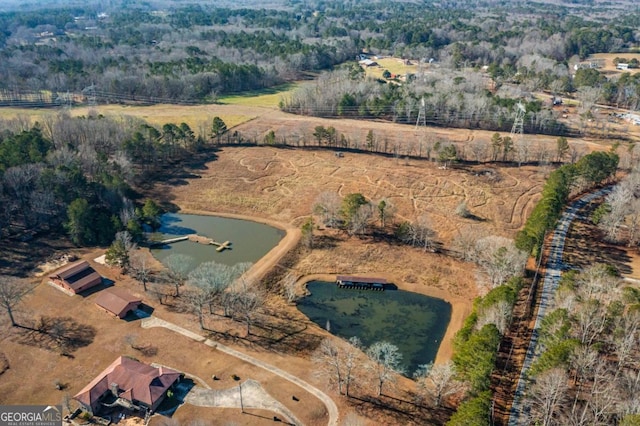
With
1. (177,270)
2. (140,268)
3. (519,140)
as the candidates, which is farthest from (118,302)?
(519,140)

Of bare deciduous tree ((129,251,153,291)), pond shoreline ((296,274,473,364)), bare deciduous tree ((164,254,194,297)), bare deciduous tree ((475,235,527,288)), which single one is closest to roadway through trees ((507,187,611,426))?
bare deciduous tree ((475,235,527,288))

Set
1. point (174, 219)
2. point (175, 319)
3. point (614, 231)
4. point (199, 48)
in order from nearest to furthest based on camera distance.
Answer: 1. point (175, 319)
2. point (614, 231)
3. point (174, 219)
4. point (199, 48)

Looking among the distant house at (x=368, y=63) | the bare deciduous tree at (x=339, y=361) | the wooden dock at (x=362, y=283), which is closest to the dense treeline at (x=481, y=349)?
the bare deciduous tree at (x=339, y=361)

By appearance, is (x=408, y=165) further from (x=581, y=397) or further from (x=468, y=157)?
(x=581, y=397)

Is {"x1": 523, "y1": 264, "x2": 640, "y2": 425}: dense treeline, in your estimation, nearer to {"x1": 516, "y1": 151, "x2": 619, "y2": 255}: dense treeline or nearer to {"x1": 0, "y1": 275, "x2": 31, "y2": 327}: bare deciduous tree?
{"x1": 516, "y1": 151, "x2": 619, "y2": 255}: dense treeline

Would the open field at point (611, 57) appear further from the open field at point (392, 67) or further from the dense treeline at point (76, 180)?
the dense treeline at point (76, 180)

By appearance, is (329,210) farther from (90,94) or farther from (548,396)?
(90,94)

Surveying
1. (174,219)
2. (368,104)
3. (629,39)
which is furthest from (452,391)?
(629,39)
